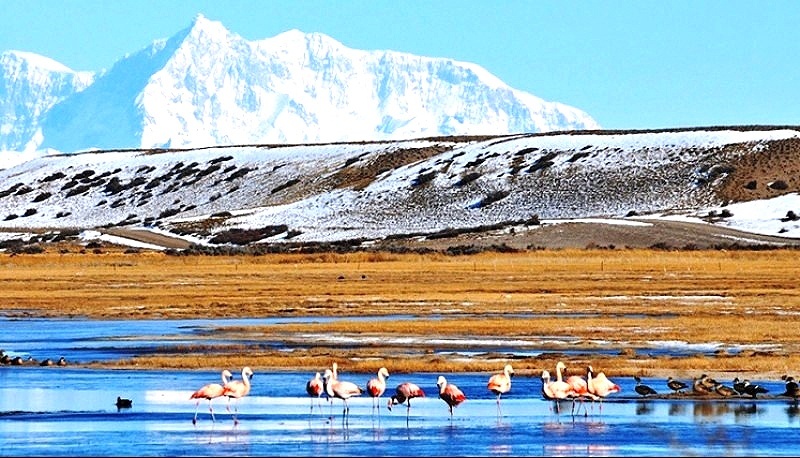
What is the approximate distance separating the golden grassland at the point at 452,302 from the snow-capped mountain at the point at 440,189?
29160mm

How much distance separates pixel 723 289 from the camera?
5922 cm

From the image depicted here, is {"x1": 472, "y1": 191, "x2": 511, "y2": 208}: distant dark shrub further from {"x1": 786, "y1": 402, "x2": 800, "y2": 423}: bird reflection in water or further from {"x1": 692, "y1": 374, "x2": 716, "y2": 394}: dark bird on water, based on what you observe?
{"x1": 786, "y1": 402, "x2": 800, "y2": 423}: bird reflection in water

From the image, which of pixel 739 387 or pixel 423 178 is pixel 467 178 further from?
pixel 739 387

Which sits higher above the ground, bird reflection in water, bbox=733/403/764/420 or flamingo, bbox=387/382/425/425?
flamingo, bbox=387/382/425/425

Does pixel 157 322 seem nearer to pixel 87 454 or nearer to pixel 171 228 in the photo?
pixel 87 454

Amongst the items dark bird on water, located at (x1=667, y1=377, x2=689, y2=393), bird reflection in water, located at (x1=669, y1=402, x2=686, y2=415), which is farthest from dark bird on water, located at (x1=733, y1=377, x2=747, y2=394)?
bird reflection in water, located at (x1=669, y1=402, x2=686, y2=415)

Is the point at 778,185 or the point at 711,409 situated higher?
the point at 778,185

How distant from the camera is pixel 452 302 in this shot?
176 feet

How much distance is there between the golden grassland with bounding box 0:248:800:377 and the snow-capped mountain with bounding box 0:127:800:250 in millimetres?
29160

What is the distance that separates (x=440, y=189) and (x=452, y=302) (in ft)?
328

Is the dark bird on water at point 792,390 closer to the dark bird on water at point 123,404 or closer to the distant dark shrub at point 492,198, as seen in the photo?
the dark bird on water at point 123,404

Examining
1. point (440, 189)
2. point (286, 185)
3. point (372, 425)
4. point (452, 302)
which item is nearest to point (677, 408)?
point (372, 425)

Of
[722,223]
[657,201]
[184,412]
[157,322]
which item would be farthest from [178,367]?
[657,201]

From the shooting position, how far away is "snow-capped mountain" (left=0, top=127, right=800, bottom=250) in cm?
13588
